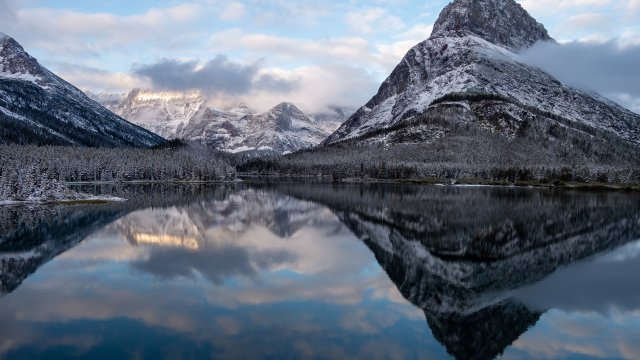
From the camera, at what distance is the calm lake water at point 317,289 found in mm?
28812

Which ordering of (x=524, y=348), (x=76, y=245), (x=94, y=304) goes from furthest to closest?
(x=76, y=245) < (x=94, y=304) < (x=524, y=348)

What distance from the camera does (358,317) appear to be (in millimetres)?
34250

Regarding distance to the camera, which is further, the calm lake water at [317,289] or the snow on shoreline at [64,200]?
the snow on shoreline at [64,200]

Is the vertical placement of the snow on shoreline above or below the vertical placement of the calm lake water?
below

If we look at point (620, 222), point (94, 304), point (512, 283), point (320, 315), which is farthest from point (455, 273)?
point (620, 222)

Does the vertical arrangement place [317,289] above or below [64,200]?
above

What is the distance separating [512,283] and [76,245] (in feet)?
155

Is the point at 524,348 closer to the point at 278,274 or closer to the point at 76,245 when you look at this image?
the point at 278,274

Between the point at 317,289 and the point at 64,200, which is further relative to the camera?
the point at 64,200

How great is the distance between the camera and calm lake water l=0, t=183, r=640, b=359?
28.8 meters

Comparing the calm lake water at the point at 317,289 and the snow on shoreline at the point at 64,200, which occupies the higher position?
the calm lake water at the point at 317,289

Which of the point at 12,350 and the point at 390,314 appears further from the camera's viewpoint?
the point at 390,314

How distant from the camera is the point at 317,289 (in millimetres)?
42750

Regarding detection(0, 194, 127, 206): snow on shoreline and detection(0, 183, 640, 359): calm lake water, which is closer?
detection(0, 183, 640, 359): calm lake water
